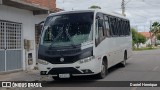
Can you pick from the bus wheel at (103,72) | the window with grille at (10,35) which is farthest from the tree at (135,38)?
the bus wheel at (103,72)

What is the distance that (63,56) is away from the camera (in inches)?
564

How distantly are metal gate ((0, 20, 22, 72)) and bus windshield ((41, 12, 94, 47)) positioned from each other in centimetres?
343

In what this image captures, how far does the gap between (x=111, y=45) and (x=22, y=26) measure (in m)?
5.12

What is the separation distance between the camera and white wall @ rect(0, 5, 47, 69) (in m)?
18.0

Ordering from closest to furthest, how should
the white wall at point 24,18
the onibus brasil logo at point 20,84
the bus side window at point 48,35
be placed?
the onibus brasil logo at point 20,84 → the bus side window at point 48,35 → the white wall at point 24,18

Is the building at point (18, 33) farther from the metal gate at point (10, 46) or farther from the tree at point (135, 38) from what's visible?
the tree at point (135, 38)

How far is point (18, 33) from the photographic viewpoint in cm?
1977

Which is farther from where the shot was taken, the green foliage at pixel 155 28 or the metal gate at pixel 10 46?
the green foliage at pixel 155 28

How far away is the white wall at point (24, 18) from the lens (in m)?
18.0

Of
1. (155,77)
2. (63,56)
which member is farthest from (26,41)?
(155,77)

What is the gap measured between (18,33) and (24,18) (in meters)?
0.90

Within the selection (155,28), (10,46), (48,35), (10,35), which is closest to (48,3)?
(10,35)

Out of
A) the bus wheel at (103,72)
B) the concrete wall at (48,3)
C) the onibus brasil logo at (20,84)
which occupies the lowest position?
the onibus brasil logo at (20,84)

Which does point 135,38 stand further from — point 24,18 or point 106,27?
point 106,27
